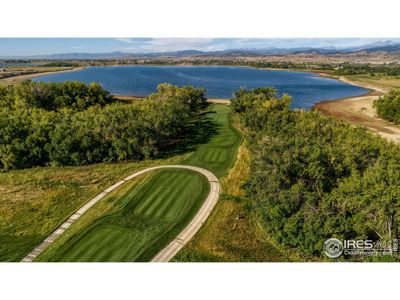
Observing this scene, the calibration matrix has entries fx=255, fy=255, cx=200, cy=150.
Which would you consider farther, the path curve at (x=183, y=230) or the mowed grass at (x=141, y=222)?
the path curve at (x=183, y=230)

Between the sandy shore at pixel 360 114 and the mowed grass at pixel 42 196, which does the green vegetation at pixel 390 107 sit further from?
the mowed grass at pixel 42 196

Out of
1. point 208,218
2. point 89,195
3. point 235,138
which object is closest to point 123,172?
point 89,195

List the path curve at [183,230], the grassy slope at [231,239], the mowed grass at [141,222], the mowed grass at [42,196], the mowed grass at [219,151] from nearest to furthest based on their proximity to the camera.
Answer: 1. the grassy slope at [231,239]
2. the mowed grass at [141,222]
3. the path curve at [183,230]
4. the mowed grass at [42,196]
5. the mowed grass at [219,151]

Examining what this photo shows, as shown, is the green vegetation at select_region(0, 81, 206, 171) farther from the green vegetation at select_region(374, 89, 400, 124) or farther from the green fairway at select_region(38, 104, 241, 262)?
the green vegetation at select_region(374, 89, 400, 124)

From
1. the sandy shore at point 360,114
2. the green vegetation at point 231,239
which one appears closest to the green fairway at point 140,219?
the green vegetation at point 231,239

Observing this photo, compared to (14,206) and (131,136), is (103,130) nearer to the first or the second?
(131,136)

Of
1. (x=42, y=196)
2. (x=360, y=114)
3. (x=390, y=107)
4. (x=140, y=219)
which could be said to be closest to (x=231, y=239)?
(x=140, y=219)

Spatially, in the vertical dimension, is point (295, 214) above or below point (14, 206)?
above
